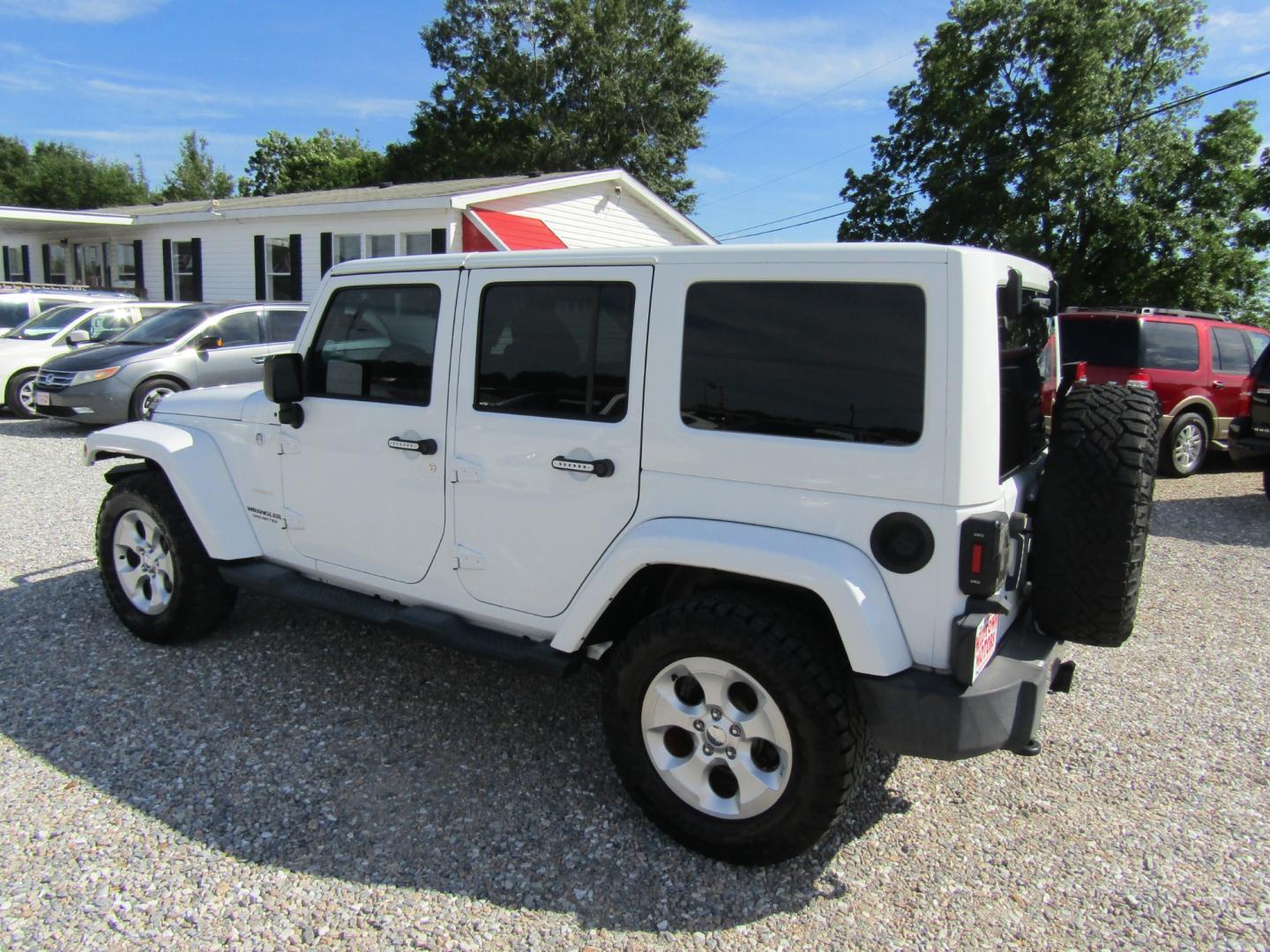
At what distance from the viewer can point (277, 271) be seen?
19047mm

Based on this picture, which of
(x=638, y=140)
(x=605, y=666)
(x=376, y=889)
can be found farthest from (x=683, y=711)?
(x=638, y=140)

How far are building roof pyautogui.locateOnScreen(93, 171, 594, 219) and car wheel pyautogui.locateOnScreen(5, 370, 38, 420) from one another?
6568 millimetres

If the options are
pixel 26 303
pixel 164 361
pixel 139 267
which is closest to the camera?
pixel 164 361

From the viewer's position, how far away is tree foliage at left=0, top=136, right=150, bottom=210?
55.7 metres

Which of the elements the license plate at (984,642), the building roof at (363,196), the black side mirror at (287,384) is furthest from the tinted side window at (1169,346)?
the building roof at (363,196)

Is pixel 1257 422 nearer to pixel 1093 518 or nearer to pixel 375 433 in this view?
pixel 1093 518

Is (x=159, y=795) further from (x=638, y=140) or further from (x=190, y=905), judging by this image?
(x=638, y=140)

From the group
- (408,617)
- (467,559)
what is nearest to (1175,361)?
(467,559)

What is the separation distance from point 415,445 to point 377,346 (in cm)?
52

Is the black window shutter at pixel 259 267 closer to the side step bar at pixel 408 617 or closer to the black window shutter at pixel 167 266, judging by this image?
the black window shutter at pixel 167 266

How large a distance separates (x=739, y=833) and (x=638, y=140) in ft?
121

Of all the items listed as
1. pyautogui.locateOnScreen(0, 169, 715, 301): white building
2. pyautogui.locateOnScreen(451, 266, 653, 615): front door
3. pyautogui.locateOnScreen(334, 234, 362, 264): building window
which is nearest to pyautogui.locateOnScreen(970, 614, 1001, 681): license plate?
pyautogui.locateOnScreen(451, 266, 653, 615): front door

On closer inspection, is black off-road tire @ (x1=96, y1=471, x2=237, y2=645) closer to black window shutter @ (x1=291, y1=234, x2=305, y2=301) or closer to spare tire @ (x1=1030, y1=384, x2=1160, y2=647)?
spare tire @ (x1=1030, y1=384, x2=1160, y2=647)

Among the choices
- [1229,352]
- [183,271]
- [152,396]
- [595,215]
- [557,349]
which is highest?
[595,215]
